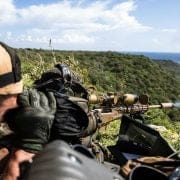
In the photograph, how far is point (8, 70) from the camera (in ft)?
10.1

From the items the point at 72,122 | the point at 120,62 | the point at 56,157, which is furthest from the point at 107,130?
the point at 120,62

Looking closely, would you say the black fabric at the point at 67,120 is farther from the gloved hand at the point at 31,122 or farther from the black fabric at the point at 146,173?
the black fabric at the point at 146,173

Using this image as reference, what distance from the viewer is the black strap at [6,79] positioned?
3062 mm

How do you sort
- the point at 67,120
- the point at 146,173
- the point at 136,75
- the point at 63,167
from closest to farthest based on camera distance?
the point at 63,167, the point at 146,173, the point at 67,120, the point at 136,75

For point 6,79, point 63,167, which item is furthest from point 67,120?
point 63,167

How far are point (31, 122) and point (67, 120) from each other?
35 centimetres

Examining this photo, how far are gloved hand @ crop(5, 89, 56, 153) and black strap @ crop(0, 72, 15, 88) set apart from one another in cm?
13

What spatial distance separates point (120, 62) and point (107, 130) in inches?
1097

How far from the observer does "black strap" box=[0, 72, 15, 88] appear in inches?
121

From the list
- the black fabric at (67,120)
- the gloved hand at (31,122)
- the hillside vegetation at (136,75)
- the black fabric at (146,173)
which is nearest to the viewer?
the black fabric at (146,173)

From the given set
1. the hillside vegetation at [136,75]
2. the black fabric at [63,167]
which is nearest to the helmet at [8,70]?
the black fabric at [63,167]

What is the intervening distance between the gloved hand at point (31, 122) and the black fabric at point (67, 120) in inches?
4.3

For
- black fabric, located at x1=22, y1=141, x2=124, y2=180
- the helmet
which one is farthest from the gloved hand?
black fabric, located at x1=22, y1=141, x2=124, y2=180

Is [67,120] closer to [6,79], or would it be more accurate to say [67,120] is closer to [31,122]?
[31,122]
